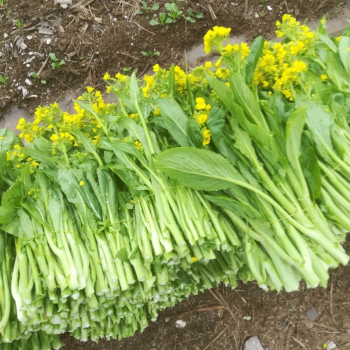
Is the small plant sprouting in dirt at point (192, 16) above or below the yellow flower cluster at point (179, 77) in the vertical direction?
above

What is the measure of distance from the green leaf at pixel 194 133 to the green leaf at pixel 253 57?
37 cm

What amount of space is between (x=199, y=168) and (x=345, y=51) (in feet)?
3.82

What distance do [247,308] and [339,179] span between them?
128 cm

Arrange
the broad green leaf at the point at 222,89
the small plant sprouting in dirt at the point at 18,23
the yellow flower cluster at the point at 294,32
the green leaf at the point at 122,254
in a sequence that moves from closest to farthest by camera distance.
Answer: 1. the broad green leaf at the point at 222,89
2. the green leaf at the point at 122,254
3. the yellow flower cluster at the point at 294,32
4. the small plant sprouting in dirt at the point at 18,23

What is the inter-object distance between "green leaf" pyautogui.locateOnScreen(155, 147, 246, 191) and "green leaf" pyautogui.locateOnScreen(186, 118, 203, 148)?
0.13 metres

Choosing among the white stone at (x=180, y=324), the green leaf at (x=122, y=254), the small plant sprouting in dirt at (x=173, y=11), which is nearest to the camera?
the green leaf at (x=122, y=254)

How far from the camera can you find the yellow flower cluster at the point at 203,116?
1.44 metres

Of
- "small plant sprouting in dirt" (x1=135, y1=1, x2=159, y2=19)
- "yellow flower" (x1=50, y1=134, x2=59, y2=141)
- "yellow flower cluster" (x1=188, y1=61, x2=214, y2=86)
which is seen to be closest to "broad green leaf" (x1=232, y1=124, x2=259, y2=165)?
"yellow flower cluster" (x1=188, y1=61, x2=214, y2=86)

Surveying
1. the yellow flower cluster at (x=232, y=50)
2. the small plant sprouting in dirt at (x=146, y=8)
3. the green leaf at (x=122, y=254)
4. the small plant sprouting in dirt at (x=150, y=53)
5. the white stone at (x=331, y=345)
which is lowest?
the white stone at (x=331, y=345)

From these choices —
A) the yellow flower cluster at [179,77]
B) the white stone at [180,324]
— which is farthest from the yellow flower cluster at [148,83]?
the white stone at [180,324]

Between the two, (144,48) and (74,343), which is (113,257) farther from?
(144,48)

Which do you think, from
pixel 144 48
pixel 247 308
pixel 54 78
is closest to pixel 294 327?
pixel 247 308

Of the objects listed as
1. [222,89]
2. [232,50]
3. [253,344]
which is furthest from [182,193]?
[253,344]

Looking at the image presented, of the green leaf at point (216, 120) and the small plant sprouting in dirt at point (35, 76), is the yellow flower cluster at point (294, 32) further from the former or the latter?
the small plant sprouting in dirt at point (35, 76)
